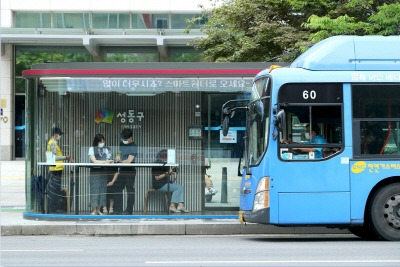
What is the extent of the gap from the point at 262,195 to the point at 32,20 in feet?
104

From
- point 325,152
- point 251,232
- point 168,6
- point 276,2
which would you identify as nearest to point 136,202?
point 251,232

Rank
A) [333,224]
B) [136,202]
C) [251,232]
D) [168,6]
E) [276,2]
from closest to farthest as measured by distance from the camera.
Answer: [333,224] < [251,232] < [136,202] < [276,2] < [168,6]

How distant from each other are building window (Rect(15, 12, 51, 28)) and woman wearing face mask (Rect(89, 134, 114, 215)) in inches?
1056

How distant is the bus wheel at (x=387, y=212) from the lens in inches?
502

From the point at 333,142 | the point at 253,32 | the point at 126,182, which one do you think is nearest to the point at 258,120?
the point at 333,142

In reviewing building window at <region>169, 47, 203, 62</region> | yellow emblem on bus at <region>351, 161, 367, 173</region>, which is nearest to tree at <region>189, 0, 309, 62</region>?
yellow emblem on bus at <region>351, 161, 367, 173</region>

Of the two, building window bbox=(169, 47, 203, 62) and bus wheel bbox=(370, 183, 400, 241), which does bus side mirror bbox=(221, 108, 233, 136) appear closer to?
bus wheel bbox=(370, 183, 400, 241)

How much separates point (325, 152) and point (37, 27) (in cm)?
3130

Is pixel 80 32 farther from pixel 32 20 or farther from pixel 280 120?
pixel 280 120

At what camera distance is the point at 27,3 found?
41.7 metres

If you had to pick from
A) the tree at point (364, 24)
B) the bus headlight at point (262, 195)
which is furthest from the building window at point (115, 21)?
the bus headlight at point (262, 195)

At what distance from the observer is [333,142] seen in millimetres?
12922

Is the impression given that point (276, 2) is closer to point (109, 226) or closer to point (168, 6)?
point (109, 226)

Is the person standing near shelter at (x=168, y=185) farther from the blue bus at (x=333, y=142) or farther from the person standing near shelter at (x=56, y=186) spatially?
the blue bus at (x=333, y=142)
